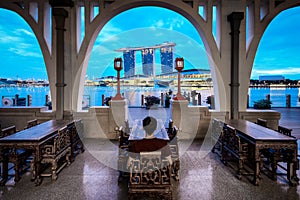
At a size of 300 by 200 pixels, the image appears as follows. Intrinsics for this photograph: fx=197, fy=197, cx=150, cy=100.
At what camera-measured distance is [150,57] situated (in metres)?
7.11

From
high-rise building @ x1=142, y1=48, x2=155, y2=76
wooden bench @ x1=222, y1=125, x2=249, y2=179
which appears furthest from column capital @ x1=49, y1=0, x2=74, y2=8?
wooden bench @ x1=222, y1=125, x2=249, y2=179

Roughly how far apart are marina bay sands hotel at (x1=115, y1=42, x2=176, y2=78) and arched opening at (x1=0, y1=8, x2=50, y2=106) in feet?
8.41

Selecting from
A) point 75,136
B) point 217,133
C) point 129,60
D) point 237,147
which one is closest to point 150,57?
point 129,60

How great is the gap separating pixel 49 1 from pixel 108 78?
3.26 meters

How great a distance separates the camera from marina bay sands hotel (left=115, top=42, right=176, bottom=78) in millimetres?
6625

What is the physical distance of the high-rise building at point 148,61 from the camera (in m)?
6.86

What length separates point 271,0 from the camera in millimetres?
5082

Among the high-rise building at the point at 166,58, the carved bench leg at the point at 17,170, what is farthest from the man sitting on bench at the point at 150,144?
the high-rise building at the point at 166,58

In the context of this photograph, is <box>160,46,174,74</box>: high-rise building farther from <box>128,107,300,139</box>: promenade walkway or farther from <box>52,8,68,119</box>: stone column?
<box>52,8,68,119</box>: stone column

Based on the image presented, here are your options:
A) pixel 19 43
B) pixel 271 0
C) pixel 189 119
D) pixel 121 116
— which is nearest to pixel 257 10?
pixel 271 0

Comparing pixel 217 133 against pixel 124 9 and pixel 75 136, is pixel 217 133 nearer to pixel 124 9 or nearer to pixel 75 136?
pixel 75 136

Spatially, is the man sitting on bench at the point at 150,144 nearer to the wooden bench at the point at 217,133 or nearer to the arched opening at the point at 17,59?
the wooden bench at the point at 217,133

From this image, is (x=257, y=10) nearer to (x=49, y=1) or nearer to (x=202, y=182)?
(x=202, y=182)

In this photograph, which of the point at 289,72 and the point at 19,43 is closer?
the point at 19,43
